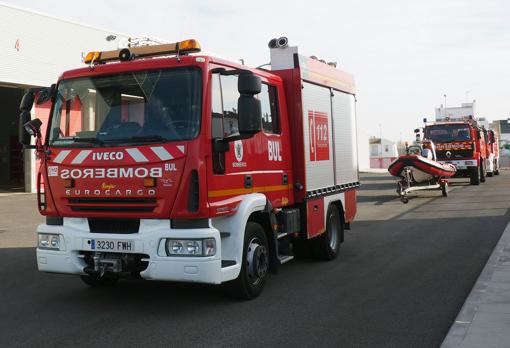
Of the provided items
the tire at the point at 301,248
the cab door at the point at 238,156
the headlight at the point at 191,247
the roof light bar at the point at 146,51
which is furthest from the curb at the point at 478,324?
the roof light bar at the point at 146,51

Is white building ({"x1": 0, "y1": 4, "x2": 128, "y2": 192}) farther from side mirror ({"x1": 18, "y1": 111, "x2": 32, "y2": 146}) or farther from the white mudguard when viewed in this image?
the white mudguard

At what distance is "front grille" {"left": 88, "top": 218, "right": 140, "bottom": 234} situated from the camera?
559 centimetres

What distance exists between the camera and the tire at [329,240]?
8.54 m

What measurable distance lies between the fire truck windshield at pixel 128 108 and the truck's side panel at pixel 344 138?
12.5 ft

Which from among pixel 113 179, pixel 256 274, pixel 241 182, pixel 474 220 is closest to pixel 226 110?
pixel 241 182

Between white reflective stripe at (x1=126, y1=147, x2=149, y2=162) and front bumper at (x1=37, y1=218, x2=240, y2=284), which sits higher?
white reflective stripe at (x1=126, y1=147, x2=149, y2=162)

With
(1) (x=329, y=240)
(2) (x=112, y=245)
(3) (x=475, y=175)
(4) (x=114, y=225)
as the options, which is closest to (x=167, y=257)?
(2) (x=112, y=245)

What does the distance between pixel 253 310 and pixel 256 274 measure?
517 millimetres

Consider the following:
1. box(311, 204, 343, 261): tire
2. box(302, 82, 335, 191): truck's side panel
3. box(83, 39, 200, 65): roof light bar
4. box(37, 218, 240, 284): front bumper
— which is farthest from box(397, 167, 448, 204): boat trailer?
box(37, 218, 240, 284): front bumper

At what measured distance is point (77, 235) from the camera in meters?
5.73

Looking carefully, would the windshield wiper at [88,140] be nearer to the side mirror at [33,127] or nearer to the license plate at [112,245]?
the side mirror at [33,127]

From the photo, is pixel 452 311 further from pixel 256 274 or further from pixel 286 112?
pixel 286 112

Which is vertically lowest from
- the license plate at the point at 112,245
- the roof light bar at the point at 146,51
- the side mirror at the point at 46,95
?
the license plate at the point at 112,245

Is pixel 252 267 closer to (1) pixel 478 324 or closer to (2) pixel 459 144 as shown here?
(1) pixel 478 324
